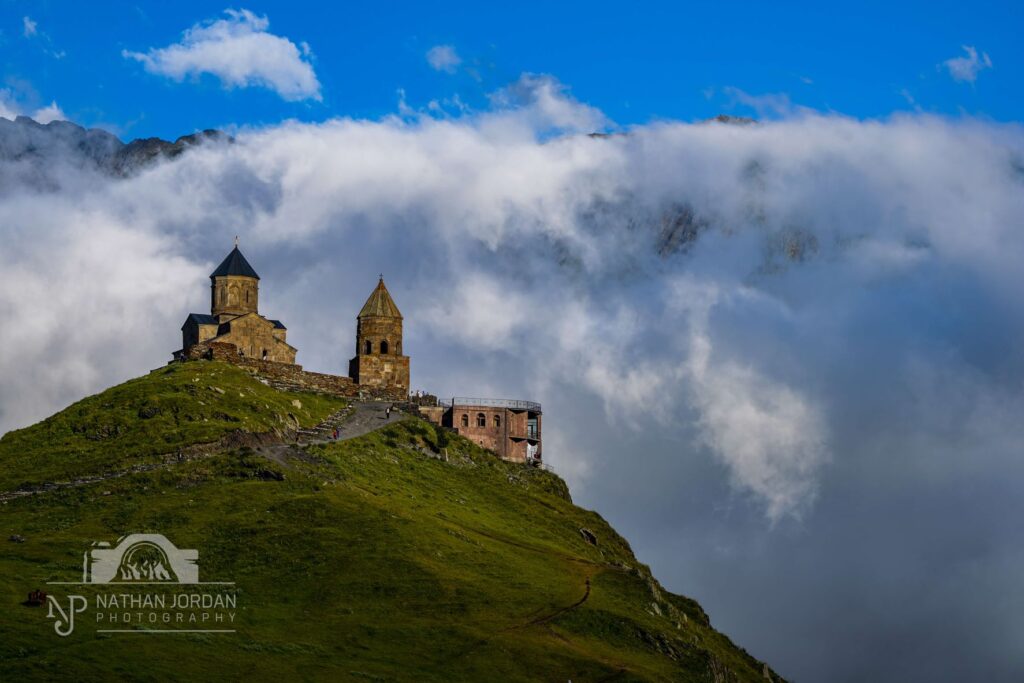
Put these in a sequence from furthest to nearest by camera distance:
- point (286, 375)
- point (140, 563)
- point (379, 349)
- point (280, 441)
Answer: point (379, 349)
point (286, 375)
point (280, 441)
point (140, 563)

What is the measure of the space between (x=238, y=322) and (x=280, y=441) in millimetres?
37971

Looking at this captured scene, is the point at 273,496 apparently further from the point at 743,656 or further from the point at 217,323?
the point at 217,323

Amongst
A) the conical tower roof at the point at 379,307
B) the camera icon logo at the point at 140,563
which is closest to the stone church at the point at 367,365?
the conical tower roof at the point at 379,307

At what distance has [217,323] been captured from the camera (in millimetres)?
179250

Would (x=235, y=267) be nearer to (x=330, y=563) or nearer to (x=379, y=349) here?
(x=379, y=349)

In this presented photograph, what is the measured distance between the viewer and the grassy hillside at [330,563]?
96125mm

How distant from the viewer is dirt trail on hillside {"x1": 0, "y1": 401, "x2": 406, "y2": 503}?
126 metres

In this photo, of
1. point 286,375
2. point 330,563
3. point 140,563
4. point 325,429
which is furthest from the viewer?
point 286,375

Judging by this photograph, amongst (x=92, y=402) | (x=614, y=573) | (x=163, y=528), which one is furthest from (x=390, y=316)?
(x=163, y=528)

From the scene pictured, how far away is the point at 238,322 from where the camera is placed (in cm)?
17712

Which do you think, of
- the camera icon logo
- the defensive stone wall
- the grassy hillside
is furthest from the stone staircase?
the camera icon logo

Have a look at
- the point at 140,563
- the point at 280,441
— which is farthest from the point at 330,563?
the point at 280,441

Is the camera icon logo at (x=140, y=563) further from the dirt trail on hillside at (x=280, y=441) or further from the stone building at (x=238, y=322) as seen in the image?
the stone building at (x=238, y=322)

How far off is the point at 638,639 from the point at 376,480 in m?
29.2
